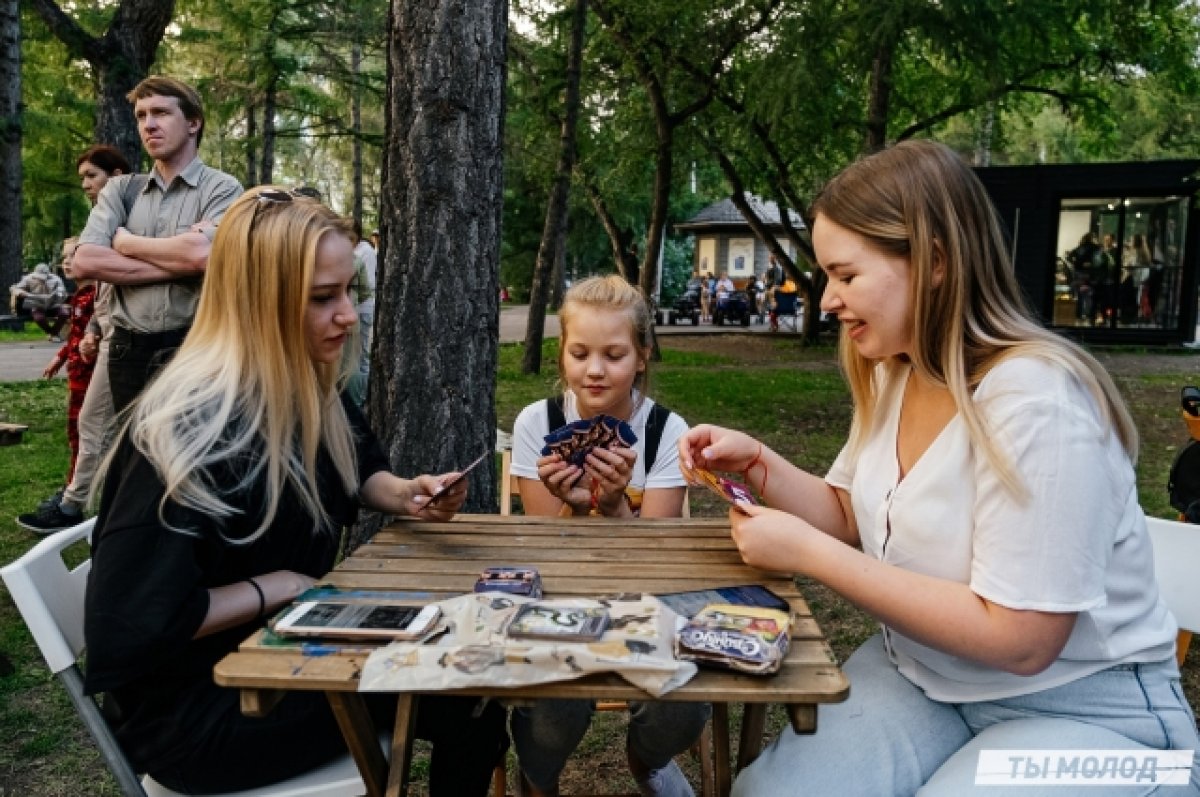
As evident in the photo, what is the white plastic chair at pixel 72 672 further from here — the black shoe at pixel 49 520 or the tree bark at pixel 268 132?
the tree bark at pixel 268 132

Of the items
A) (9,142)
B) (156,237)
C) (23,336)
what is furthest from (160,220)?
(23,336)

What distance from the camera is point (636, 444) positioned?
2908 millimetres

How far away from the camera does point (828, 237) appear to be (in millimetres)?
1856

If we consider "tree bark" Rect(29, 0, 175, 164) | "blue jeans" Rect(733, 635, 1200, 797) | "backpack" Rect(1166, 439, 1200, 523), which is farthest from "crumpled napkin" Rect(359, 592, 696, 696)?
"tree bark" Rect(29, 0, 175, 164)

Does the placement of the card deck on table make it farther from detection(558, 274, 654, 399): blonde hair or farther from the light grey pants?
the light grey pants

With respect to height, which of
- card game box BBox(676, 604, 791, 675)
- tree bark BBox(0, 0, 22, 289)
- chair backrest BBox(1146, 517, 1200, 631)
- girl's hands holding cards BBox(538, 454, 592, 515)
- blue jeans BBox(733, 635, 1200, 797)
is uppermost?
tree bark BBox(0, 0, 22, 289)

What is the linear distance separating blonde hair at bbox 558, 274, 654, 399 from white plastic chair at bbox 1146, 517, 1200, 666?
1432 mm

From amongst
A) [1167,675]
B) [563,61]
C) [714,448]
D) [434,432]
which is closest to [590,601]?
[714,448]

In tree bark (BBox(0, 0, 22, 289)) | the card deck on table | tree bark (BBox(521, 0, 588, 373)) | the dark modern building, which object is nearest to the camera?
the card deck on table

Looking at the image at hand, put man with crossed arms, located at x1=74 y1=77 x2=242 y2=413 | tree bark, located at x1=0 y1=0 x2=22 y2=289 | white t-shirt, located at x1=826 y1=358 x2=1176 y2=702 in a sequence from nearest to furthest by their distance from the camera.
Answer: white t-shirt, located at x1=826 y1=358 x2=1176 y2=702 → man with crossed arms, located at x1=74 y1=77 x2=242 y2=413 → tree bark, located at x1=0 y1=0 x2=22 y2=289

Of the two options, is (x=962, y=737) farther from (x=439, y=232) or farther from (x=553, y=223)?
(x=553, y=223)

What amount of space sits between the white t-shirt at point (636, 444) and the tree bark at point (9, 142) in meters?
12.4

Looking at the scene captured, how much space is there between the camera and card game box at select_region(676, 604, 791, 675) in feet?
4.82

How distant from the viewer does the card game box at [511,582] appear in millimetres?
1828
